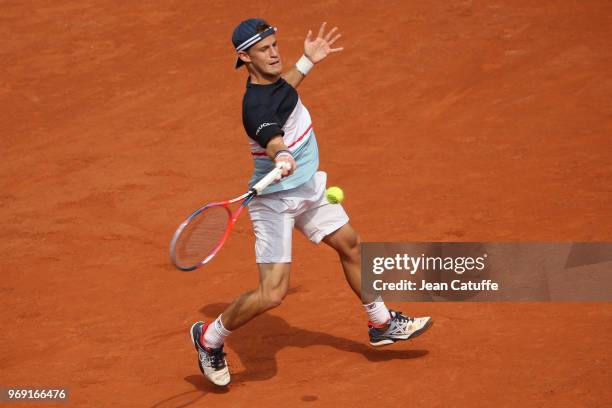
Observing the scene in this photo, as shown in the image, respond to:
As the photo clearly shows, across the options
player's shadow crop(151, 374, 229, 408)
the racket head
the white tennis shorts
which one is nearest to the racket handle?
the racket head

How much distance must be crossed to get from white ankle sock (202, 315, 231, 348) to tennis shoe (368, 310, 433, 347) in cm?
103

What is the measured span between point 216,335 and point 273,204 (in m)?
0.95

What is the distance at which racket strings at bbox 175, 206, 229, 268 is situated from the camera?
634 centimetres

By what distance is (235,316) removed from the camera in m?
6.88

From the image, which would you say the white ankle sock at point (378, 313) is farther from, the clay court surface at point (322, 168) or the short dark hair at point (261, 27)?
the short dark hair at point (261, 27)

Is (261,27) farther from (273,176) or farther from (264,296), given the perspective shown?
(264,296)

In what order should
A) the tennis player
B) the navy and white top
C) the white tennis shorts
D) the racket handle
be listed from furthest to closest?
1. the white tennis shorts
2. the tennis player
3. the navy and white top
4. the racket handle

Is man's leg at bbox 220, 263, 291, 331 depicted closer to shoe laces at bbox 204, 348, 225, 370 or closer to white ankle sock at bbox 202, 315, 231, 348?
white ankle sock at bbox 202, 315, 231, 348

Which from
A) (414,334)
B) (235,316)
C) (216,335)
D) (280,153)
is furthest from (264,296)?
(414,334)

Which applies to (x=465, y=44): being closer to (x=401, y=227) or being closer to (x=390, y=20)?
(x=390, y=20)

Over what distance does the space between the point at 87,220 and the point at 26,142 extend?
2.47 metres

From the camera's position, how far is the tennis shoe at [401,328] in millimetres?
7223

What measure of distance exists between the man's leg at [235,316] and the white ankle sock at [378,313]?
2.17ft

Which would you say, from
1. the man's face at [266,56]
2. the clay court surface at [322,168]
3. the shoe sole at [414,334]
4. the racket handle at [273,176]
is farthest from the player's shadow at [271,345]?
the man's face at [266,56]
